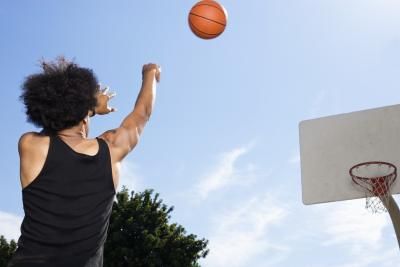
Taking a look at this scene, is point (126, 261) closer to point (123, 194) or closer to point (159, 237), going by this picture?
point (159, 237)

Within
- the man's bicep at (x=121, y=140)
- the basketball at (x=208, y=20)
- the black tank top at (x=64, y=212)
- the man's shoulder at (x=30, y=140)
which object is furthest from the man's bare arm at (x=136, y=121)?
the basketball at (x=208, y=20)

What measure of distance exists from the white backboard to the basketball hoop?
106mm

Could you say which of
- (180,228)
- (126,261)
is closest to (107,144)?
(126,261)

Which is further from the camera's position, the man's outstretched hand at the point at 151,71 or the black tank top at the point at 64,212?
the man's outstretched hand at the point at 151,71

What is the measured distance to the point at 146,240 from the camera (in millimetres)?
21828

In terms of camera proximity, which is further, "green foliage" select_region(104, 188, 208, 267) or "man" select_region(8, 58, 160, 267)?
"green foliage" select_region(104, 188, 208, 267)

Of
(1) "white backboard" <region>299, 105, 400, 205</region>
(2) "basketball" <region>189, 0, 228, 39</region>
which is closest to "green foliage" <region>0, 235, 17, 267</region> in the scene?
(1) "white backboard" <region>299, 105, 400, 205</region>

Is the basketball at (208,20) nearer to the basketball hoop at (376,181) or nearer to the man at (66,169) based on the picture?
the man at (66,169)

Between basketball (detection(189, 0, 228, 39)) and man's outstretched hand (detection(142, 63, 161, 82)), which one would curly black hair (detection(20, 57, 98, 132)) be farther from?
basketball (detection(189, 0, 228, 39))

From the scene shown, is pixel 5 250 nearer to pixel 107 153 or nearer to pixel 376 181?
pixel 376 181

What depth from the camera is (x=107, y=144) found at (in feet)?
7.94

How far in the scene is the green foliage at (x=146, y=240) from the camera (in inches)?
855

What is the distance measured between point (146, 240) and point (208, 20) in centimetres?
1632

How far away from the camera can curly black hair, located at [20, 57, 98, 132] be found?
243 centimetres
